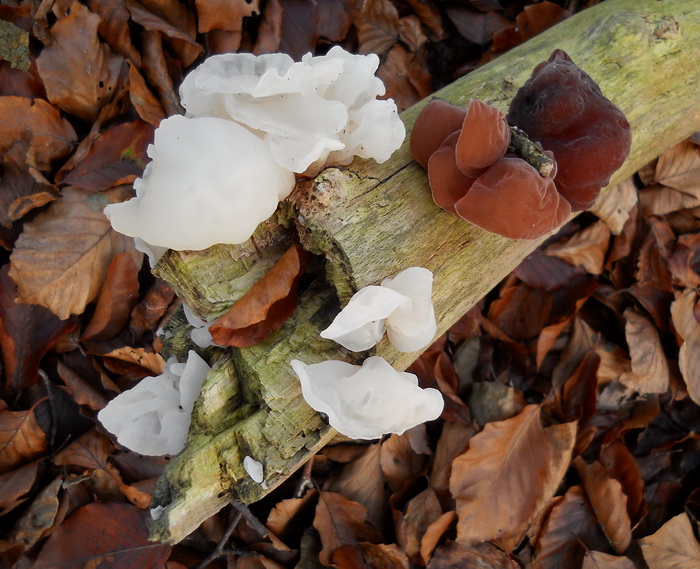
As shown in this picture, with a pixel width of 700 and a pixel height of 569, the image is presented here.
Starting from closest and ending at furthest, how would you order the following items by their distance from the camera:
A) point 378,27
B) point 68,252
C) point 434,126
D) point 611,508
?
1. point 434,126
2. point 68,252
3. point 611,508
4. point 378,27

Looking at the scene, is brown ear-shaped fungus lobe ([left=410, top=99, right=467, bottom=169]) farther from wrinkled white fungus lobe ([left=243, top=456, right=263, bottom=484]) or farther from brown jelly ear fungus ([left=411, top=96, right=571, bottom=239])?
wrinkled white fungus lobe ([left=243, top=456, right=263, bottom=484])

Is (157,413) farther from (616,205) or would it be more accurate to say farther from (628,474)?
(616,205)

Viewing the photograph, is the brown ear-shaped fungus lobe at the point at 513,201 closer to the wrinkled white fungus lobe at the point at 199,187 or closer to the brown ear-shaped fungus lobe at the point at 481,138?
the brown ear-shaped fungus lobe at the point at 481,138

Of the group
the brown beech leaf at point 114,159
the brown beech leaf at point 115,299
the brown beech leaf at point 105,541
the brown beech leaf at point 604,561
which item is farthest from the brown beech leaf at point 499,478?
the brown beech leaf at point 114,159

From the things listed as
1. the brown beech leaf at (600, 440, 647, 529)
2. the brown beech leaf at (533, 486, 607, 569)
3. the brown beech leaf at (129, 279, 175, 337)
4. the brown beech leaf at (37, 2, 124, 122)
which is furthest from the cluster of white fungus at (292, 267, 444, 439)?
the brown beech leaf at (37, 2, 124, 122)

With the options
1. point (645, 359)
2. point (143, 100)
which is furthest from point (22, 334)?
point (645, 359)

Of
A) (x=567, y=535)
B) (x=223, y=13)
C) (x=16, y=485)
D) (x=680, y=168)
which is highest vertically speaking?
(x=223, y=13)
